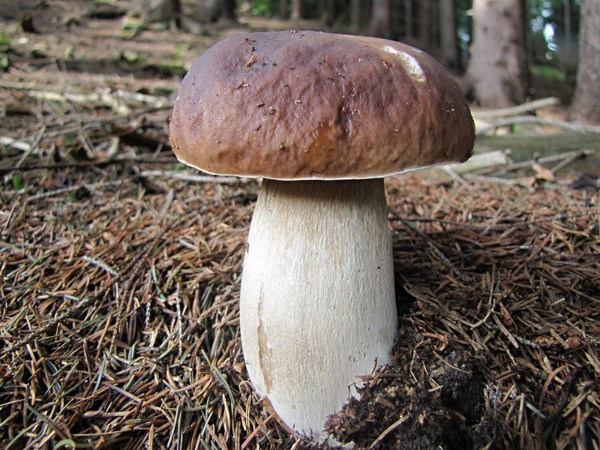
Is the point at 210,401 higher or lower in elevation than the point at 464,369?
lower

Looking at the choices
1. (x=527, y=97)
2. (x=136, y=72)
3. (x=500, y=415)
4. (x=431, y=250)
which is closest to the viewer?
(x=500, y=415)

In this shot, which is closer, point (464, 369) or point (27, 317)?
point (464, 369)

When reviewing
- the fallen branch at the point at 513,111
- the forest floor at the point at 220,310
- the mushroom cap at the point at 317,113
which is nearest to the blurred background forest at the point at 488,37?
the fallen branch at the point at 513,111

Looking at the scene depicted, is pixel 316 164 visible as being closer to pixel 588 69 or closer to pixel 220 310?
pixel 220 310

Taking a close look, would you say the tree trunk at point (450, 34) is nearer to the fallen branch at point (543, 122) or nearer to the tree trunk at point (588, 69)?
the tree trunk at point (588, 69)

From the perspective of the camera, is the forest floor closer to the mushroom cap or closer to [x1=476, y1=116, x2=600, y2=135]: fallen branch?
[x1=476, y1=116, x2=600, y2=135]: fallen branch

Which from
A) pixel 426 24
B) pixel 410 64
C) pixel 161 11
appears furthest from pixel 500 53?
pixel 426 24

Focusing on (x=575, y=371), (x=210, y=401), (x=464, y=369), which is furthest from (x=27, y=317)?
(x=575, y=371)

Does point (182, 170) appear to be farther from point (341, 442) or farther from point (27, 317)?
point (341, 442)
